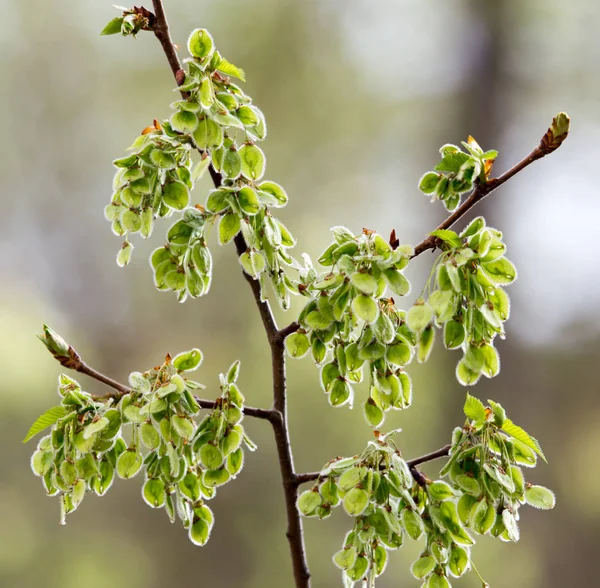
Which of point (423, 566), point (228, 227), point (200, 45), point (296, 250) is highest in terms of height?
point (296, 250)

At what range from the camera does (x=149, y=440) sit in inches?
21.1

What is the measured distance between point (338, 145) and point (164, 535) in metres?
1.54

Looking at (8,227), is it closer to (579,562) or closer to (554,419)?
(554,419)

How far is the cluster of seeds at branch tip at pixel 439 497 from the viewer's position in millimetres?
534

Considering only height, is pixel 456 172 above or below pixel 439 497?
above

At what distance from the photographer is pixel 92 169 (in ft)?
8.05

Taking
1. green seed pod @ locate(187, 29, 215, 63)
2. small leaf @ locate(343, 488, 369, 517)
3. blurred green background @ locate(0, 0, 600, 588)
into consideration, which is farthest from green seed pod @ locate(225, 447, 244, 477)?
blurred green background @ locate(0, 0, 600, 588)

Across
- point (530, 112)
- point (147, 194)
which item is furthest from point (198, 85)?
point (530, 112)

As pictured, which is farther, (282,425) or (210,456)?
(282,425)

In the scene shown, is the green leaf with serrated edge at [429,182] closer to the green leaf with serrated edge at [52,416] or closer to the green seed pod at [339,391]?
the green seed pod at [339,391]

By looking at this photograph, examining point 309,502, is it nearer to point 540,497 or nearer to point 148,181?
point 540,497

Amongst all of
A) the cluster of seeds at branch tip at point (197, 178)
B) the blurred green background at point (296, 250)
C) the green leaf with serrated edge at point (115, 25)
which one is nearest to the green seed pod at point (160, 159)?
the cluster of seeds at branch tip at point (197, 178)

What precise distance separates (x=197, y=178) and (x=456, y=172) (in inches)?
8.3

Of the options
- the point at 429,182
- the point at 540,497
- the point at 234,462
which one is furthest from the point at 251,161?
the point at 540,497
